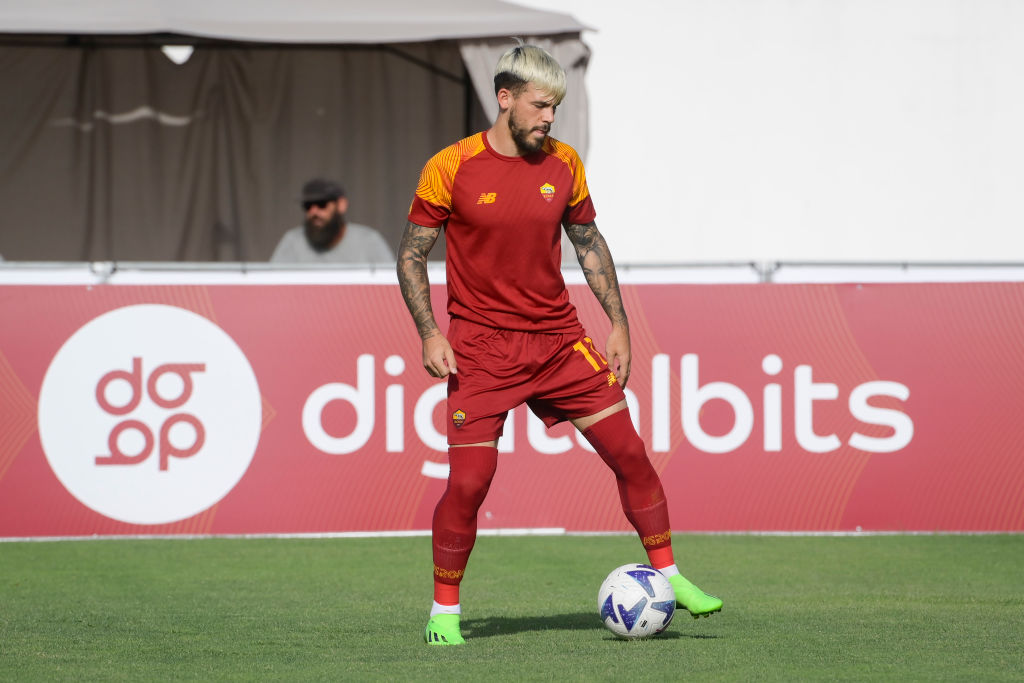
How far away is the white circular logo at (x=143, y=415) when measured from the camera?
308 inches

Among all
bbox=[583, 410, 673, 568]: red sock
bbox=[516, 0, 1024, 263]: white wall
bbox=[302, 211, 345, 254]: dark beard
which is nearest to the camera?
bbox=[583, 410, 673, 568]: red sock

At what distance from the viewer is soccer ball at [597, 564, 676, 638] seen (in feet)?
15.8

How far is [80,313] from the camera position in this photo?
25.8 ft

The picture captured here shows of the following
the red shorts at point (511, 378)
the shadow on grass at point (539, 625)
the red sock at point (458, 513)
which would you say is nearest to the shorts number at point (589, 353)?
the red shorts at point (511, 378)

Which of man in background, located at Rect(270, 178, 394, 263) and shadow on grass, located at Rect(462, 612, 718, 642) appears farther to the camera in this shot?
man in background, located at Rect(270, 178, 394, 263)

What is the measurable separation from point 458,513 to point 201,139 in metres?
9.02

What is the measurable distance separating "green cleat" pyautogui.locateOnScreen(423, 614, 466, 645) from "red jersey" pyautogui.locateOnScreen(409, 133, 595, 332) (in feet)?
3.24

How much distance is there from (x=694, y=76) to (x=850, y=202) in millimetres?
1773

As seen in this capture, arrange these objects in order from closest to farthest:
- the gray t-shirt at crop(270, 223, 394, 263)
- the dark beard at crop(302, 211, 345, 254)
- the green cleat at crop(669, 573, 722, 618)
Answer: the green cleat at crop(669, 573, 722, 618)
the gray t-shirt at crop(270, 223, 394, 263)
the dark beard at crop(302, 211, 345, 254)

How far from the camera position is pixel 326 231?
10.3 m

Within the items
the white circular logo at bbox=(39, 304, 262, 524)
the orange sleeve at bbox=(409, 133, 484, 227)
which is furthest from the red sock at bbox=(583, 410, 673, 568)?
the white circular logo at bbox=(39, 304, 262, 524)

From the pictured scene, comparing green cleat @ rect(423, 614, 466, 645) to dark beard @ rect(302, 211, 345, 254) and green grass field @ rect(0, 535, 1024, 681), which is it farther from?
dark beard @ rect(302, 211, 345, 254)

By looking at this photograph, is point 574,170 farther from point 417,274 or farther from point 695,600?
point 695,600

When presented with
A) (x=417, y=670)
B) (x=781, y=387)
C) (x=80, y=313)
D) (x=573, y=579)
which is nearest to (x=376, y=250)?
(x=80, y=313)
